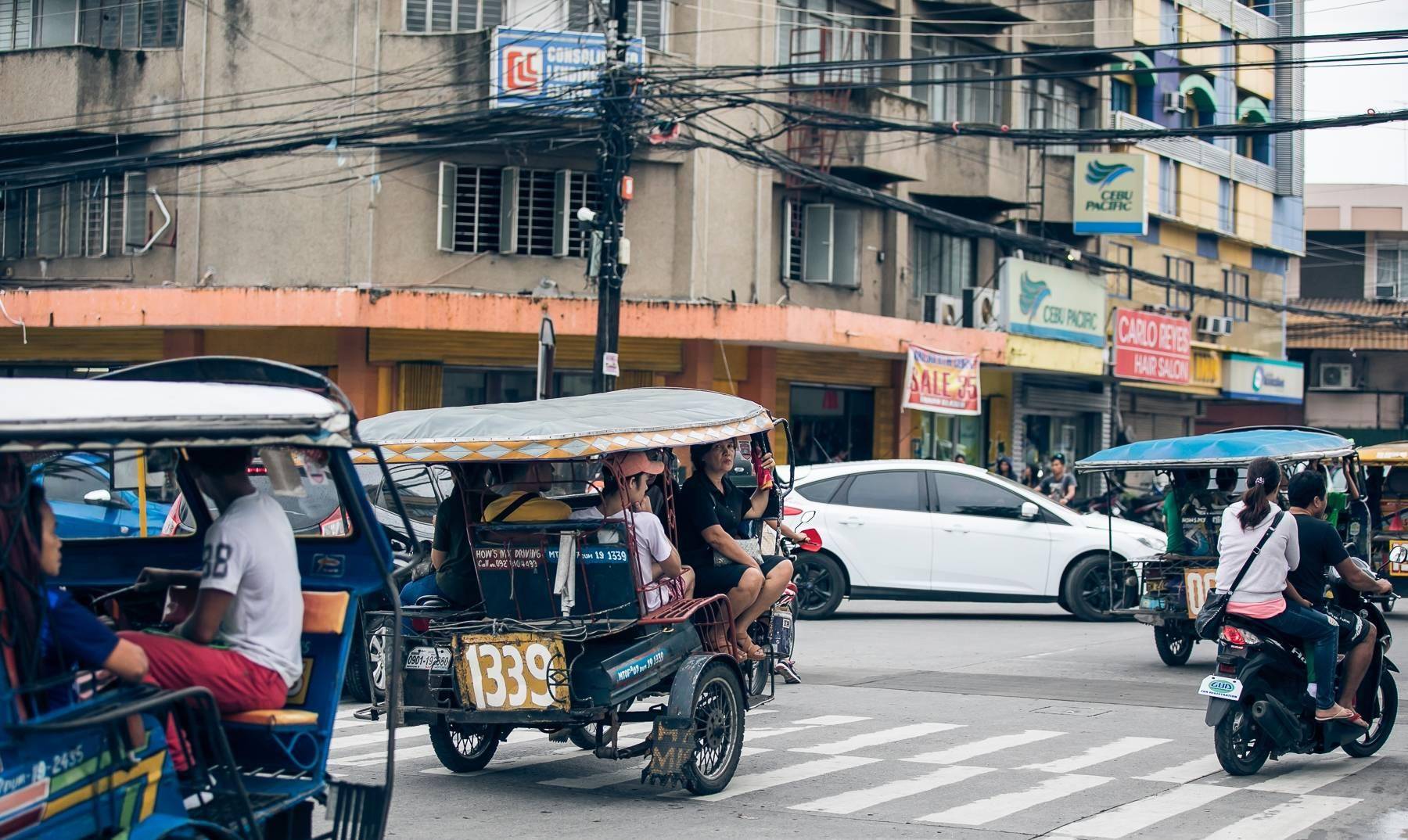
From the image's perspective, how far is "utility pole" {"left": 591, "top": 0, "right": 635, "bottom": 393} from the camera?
63.0ft

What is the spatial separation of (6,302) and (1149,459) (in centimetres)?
1858

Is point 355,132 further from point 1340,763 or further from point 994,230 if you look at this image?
point 1340,763

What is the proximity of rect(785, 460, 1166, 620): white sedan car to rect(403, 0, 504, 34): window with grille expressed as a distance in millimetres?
10674

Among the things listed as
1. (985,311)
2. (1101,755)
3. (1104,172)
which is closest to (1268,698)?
(1101,755)

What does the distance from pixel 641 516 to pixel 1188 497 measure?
743 centimetres

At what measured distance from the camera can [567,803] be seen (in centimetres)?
777

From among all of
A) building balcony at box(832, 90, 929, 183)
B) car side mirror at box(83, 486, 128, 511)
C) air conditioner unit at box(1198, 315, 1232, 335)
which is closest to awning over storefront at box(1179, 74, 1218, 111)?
air conditioner unit at box(1198, 315, 1232, 335)

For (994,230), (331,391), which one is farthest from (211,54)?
(331,391)

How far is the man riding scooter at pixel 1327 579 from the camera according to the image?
867 centimetres

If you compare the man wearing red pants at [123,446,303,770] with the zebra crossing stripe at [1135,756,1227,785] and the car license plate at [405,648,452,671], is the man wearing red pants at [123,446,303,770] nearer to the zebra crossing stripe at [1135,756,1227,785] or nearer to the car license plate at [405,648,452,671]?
the car license plate at [405,648,452,671]

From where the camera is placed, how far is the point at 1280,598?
8570 mm

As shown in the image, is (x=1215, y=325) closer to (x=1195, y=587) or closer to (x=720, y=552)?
(x=1195, y=587)

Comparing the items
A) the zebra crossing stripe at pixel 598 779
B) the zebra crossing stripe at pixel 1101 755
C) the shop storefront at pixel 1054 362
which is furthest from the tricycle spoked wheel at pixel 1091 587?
the shop storefront at pixel 1054 362

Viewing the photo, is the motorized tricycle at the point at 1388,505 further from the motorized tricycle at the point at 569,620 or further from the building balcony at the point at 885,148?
the motorized tricycle at the point at 569,620
